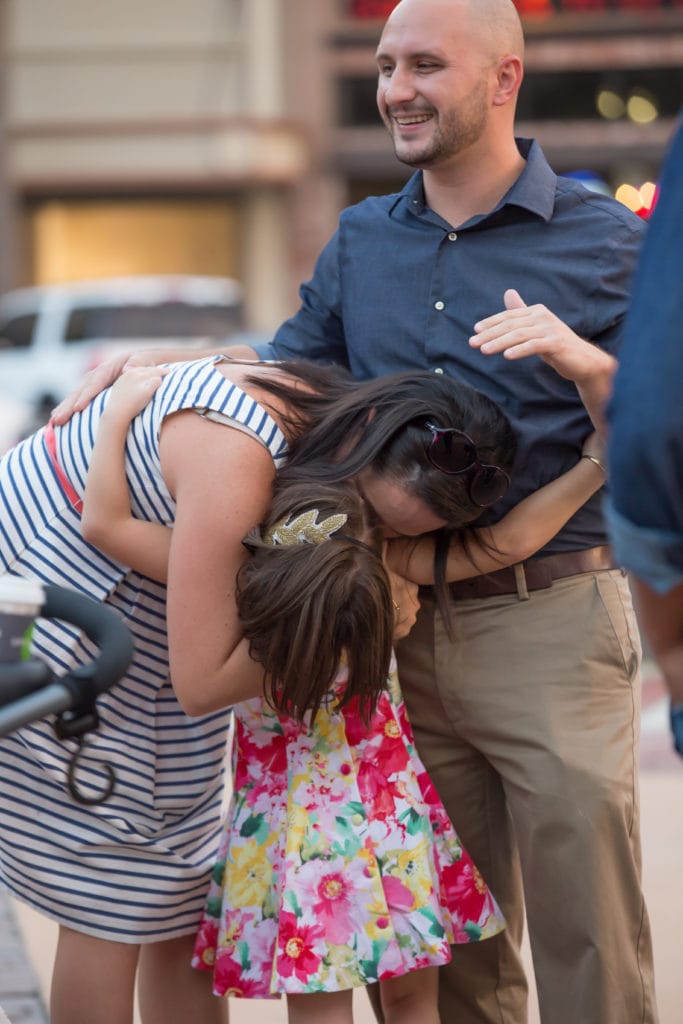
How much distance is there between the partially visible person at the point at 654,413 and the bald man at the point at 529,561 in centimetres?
114

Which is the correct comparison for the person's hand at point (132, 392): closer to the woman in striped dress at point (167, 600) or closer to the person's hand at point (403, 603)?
the woman in striped dress at point (167, 600)

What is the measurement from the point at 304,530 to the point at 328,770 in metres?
0.51

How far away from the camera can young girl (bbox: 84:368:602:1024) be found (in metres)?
2.67

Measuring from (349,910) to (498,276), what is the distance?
1.28m

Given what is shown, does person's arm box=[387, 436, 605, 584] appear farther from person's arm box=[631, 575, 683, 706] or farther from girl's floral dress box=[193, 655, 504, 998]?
person's arm box=[631, 575, 683, 706]

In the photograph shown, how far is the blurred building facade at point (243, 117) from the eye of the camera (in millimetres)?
22359

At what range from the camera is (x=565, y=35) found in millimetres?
23000

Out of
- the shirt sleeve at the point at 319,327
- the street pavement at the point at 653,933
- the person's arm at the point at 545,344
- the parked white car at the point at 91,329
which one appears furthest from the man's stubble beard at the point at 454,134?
the parked white car at the point at 91,329

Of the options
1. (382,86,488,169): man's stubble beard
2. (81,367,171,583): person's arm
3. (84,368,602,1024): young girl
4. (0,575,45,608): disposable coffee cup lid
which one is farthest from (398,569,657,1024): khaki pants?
(0,575,45,608): disposable coffee cup lid

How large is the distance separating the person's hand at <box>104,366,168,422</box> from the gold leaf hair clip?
1.21ft

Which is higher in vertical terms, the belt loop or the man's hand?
the man's hand

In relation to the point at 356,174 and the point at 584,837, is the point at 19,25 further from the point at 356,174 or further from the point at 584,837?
the point at 584,837

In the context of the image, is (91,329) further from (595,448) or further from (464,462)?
(464,462)

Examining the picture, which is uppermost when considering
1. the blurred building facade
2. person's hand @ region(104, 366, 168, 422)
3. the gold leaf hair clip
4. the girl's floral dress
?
the blurred building facade
